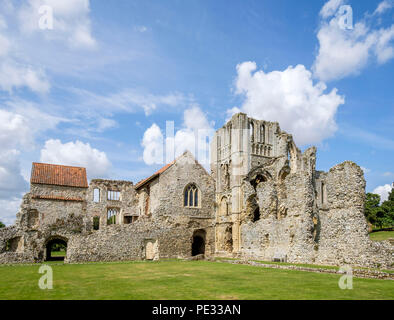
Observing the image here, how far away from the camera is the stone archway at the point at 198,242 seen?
35906 millimetres

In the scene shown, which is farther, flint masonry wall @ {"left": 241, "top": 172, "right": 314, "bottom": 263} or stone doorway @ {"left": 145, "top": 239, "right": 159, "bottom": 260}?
stone doorway @ {"left": 145, "top": 239, "right": 159, "bottom": 260}

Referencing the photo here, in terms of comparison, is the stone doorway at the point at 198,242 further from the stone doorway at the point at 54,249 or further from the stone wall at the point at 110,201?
the stone doorway at the point at 54,249

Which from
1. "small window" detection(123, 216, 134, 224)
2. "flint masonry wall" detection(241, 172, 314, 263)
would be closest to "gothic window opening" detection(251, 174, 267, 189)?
"flint masonry wall" detection(241, 172, 314, 263)

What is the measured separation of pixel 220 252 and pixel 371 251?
1857 centimetres

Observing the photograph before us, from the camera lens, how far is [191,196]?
35.8 m

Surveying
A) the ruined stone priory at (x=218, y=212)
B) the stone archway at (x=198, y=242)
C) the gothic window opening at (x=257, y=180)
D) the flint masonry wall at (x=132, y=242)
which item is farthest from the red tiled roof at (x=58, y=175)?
the gothic window opening at (x=257, y=180)

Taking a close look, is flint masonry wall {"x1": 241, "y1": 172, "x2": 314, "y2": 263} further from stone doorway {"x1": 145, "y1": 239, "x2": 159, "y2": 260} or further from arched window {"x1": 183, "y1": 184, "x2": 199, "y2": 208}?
stone doorway {"x1": 145, "y1": 239, "x2": 159, "y2": 260}

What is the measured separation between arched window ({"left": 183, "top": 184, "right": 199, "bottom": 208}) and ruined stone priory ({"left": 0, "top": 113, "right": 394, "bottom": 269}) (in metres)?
0.10

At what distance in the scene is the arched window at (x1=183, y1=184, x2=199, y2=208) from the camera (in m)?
35.2

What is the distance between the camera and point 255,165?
1561 inches

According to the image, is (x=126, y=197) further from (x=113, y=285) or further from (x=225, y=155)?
(x=113, y=285)

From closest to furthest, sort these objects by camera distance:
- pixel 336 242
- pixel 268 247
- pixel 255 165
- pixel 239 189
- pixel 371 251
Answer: pixel 371 251 → pixel 336 242 → pixel 268 247 → pixel 239 189 → pixel 255 165
